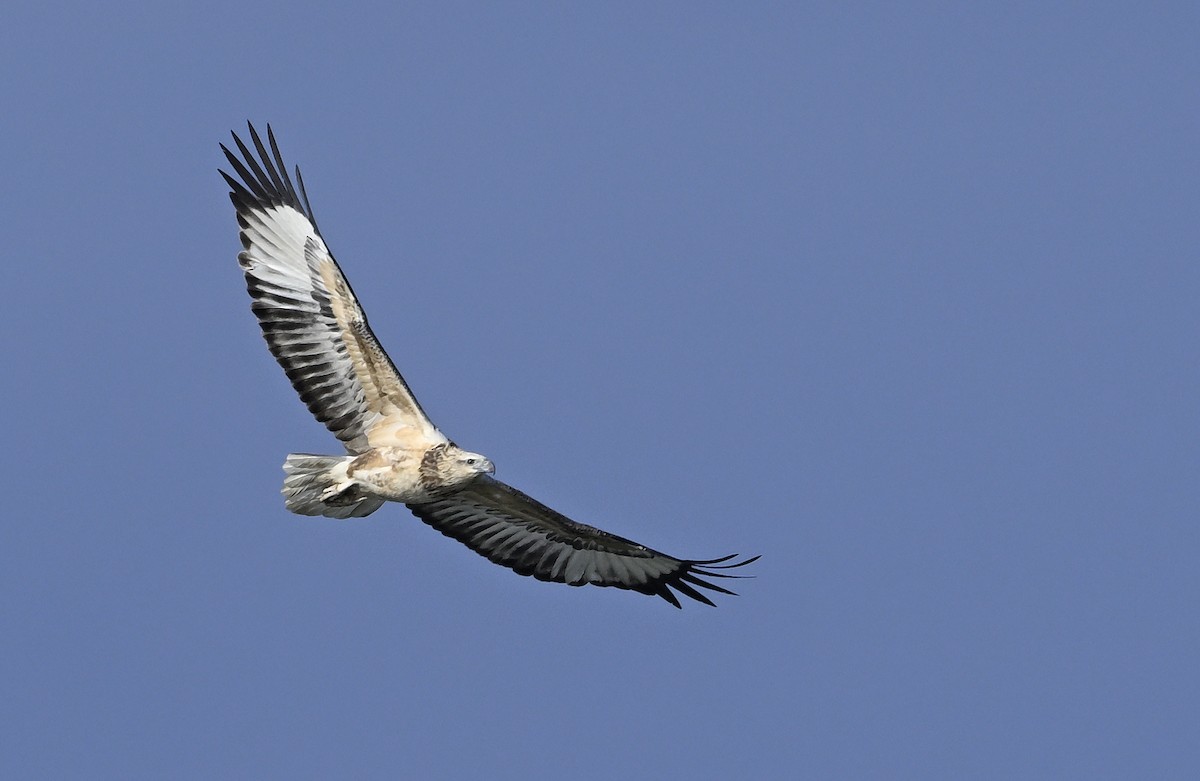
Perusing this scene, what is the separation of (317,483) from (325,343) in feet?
4.19

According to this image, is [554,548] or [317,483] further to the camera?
[554,548]

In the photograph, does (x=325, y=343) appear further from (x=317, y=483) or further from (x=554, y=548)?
(x=554, y=548)

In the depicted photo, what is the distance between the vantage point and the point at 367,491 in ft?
47.5

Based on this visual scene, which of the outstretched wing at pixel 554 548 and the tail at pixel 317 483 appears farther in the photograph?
the outstretched wing at pixel 554 548

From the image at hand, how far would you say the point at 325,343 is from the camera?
581 inches

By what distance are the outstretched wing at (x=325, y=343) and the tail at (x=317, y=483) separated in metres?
0.32

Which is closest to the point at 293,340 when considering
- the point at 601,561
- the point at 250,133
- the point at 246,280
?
the point at 246,280

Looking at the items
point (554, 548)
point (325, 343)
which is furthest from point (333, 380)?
point (554, 548)

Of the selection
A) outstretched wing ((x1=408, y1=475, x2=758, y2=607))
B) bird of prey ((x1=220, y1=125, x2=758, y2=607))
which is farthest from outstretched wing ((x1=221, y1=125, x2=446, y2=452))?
outstretched wing ((x1=408, y1=475, x2=758, y2=607))

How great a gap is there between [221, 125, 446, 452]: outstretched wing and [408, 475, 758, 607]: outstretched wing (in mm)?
1290

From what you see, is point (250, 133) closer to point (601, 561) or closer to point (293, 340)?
point (293, 340)

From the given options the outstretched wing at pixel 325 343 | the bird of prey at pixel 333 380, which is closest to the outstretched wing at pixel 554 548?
the bird of prey at pixel 333 380

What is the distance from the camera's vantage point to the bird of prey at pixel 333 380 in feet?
47.1

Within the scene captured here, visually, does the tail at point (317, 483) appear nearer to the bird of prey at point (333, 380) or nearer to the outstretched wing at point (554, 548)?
the bird of prey at point (333, 380)
